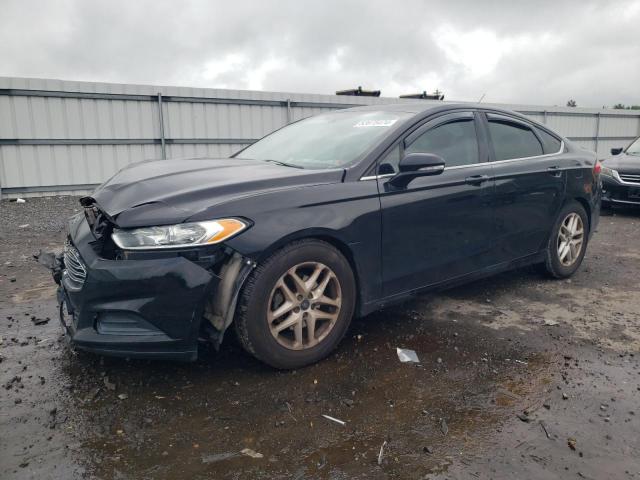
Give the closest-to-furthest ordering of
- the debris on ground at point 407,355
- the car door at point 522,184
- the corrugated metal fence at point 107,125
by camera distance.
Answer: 1. the debris on ground at point 407,355
2. the car door at point 522,184
3. the corrugated metal fence at point 107,125

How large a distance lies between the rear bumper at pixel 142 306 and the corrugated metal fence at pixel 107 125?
9275 millimetres

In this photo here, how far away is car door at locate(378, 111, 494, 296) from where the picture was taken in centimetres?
341

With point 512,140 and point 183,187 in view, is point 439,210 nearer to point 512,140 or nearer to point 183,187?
point 512,140

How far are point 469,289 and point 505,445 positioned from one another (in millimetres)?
2511

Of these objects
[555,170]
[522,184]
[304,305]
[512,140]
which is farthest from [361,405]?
[555,170]

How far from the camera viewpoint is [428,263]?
3643 mm

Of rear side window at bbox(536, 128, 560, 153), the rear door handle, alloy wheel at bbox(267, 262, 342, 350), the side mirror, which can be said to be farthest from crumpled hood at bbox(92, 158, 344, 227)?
rear side window at bbox(536, 128, 560, 153)

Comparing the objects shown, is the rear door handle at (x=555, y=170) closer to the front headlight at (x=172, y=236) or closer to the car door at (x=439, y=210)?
the car door at (x=439, y=210)

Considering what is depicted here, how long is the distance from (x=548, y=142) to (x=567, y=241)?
96 cm

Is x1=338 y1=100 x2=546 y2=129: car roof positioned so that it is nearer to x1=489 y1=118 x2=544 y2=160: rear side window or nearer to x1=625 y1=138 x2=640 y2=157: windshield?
x1=489 y1=118 x2=544 y2=160: rear side window

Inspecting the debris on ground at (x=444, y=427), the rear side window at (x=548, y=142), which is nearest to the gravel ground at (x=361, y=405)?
the debris on ground at (x=444, y=427)

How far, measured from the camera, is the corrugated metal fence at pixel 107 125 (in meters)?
10.4

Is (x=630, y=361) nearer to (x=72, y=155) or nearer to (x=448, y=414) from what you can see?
(x=448, y=414)

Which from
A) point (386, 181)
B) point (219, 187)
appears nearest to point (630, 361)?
point (386, 181)
